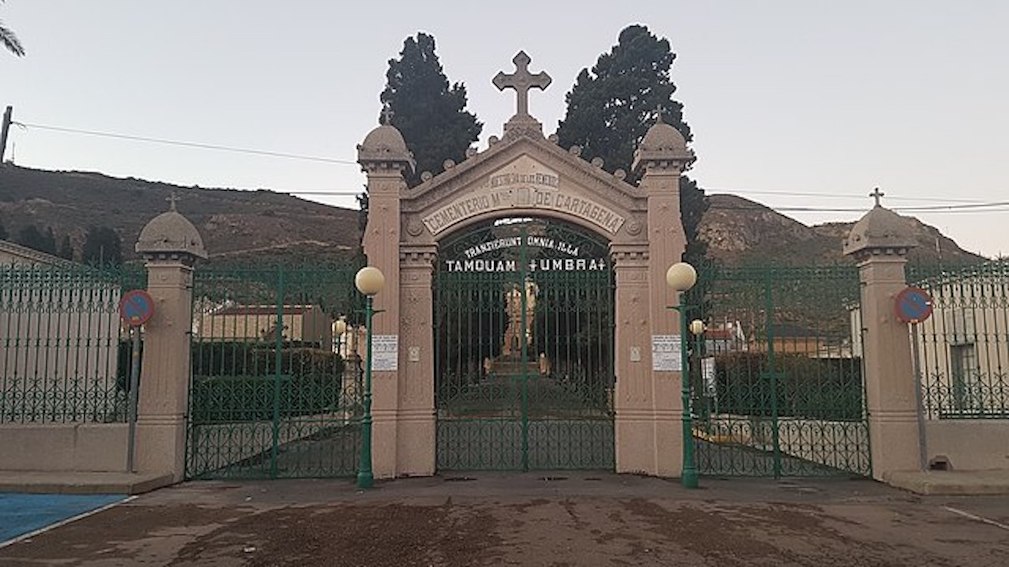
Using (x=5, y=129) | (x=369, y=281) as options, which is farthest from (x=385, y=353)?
(x=5, y=129)

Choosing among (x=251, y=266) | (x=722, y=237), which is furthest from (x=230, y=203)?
(x=251, y=266)

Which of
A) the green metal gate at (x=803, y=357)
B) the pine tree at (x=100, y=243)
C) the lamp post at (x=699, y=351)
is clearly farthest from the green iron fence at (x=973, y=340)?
the pine tree at (x=100, y=243)

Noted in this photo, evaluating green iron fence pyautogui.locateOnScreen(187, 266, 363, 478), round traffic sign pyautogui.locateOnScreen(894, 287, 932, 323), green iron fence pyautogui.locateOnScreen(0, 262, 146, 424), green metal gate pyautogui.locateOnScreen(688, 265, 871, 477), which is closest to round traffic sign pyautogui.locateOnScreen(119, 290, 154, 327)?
green iron fence pyautogui.locateOnScreen(0, 262, 146, 424)

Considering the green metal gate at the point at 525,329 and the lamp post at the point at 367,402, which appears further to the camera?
the green metal gate at the point at 525,329

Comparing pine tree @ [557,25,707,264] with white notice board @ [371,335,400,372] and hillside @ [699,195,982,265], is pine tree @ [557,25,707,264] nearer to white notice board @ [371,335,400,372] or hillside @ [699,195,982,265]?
white notice board @ [371,335,400,372]

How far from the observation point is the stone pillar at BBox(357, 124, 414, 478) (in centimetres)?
1241

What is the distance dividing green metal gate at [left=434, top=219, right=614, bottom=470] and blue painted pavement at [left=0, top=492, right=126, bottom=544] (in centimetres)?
535

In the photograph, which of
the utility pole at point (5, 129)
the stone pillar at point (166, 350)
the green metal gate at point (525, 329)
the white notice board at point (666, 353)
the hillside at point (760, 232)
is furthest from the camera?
the hillside at point (760, 232)

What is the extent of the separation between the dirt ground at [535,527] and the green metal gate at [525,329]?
1.44 m

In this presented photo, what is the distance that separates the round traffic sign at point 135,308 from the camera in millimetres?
12070

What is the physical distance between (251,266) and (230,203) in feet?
333

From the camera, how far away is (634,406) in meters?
12.6

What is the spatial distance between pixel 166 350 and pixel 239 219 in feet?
294

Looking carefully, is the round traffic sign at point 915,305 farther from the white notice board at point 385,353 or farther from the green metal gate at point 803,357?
the white notice board at point 385,353
